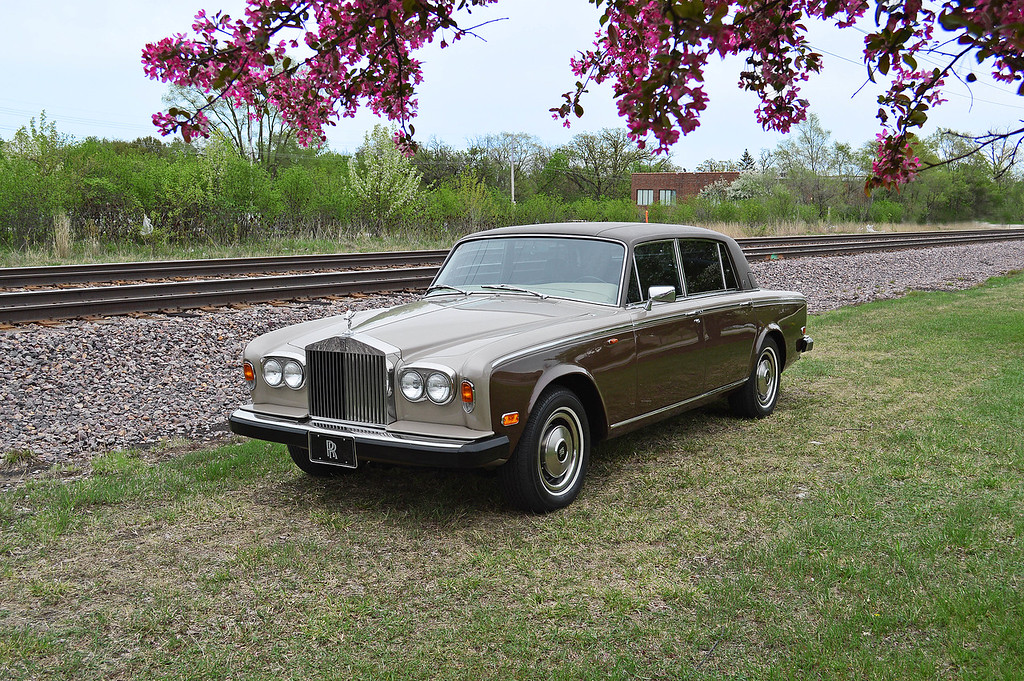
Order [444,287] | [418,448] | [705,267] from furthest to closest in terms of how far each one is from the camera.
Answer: [705,267], [444,287], [418,448]

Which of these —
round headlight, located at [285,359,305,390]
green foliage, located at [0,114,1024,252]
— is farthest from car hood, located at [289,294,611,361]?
green foliage, located at [0,114,1024,252]

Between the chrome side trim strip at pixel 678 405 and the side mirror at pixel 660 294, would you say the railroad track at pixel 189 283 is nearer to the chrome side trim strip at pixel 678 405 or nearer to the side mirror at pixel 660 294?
the chrome side trim strip at pixel 678 405

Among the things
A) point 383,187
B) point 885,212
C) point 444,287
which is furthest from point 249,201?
point 885,212

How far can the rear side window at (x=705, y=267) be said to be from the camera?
6.43 m

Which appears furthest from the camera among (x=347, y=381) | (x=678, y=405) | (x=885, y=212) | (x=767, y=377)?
(x=885, y=212)

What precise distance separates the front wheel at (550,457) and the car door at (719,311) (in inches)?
64.0

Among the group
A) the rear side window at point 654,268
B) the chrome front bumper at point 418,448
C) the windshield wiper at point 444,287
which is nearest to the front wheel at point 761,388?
the rear side window at point 654,268

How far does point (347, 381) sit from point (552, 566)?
1525 mm

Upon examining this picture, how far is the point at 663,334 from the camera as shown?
573cm

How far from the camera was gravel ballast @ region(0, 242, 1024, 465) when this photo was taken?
6.50 metres

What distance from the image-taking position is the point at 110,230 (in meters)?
23.2

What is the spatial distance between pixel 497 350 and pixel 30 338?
618cm

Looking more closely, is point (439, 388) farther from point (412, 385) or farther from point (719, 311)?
point (719, 311)

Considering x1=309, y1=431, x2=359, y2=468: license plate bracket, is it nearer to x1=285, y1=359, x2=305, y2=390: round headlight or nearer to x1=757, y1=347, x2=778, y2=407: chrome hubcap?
x1=285, y1=359, x2=305, y2=390: round headlight
